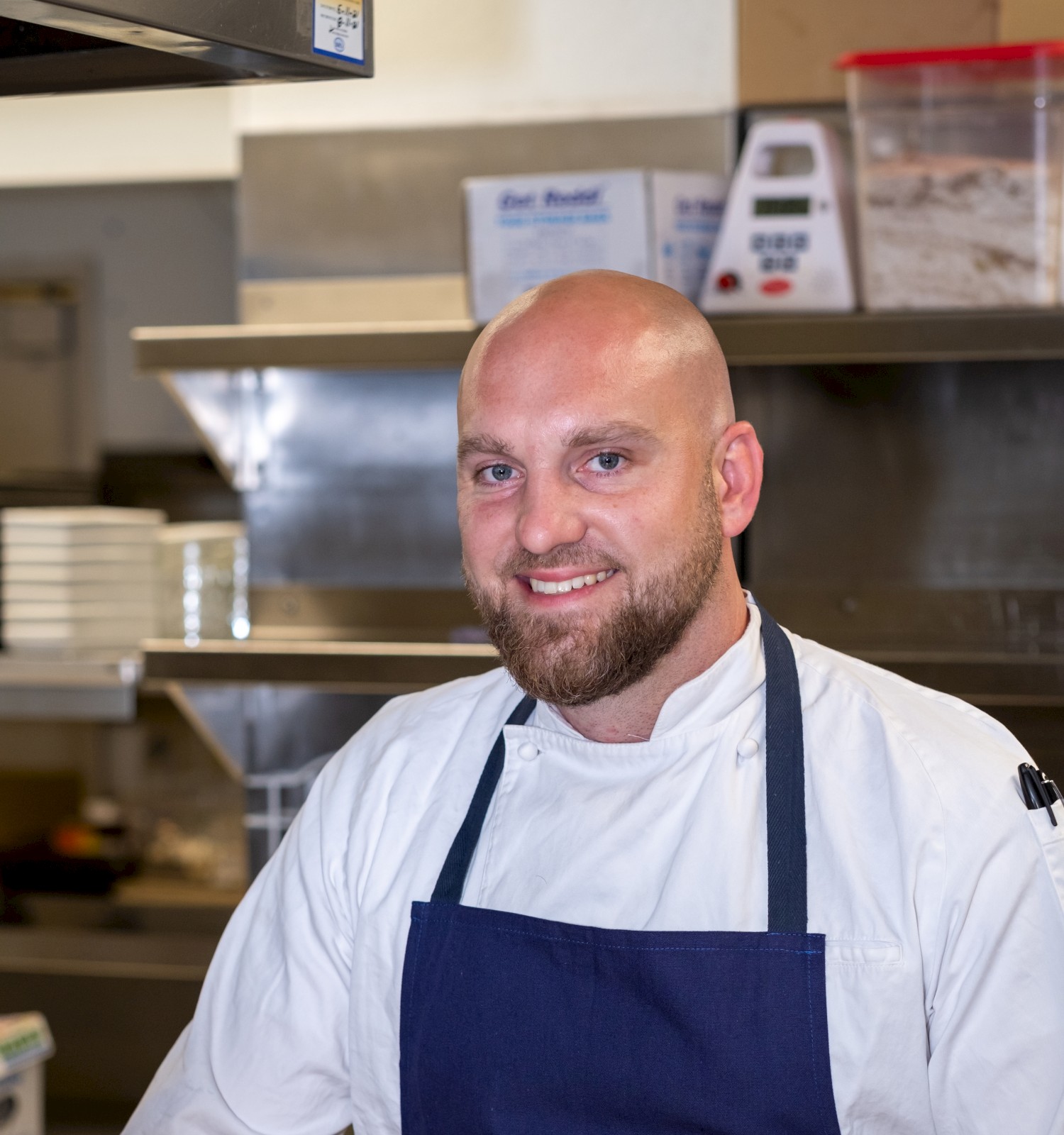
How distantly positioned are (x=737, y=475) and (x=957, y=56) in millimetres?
997

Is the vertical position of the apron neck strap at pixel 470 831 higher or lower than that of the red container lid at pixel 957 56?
lower

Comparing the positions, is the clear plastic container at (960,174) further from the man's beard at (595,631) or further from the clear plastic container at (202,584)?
the clear plastic container at (202,584)

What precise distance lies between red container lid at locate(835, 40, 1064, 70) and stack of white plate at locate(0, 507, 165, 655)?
1.45 m

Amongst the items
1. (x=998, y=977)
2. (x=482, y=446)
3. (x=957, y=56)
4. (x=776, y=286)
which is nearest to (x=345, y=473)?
(x=776, y=286)

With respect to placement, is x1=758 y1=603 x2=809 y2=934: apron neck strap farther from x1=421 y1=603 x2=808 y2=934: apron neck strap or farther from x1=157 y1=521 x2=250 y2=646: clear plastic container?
x1=157 y1=521 x2=250 y2=646: clear plastic container

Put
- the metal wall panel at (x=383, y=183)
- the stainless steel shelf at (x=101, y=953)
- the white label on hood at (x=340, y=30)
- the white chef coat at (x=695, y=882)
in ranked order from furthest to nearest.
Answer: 1. the stainless steel shelf at (x=101, y=953)
2. the metal wall panel at (x=383, y=183)
3. the white chef coat at (x=695, y=882)
4. the white label on hood at (x=340, y=30)

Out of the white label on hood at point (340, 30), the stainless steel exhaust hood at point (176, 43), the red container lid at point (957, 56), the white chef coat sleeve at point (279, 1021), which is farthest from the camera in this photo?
the red container lid at point (957, 56)

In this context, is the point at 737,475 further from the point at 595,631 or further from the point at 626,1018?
the point at 626,1018

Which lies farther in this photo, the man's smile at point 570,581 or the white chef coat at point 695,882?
the man's smile at point 570,581

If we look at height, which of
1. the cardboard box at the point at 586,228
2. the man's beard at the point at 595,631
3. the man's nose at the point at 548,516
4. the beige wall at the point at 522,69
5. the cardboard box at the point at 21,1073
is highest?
the beige wall at the point at 522,69

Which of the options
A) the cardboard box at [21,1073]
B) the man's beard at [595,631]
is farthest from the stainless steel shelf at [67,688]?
the man's beard at [595,631]

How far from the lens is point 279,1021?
128cm

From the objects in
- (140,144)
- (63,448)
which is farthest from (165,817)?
(140,144)

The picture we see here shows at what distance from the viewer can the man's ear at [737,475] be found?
1.26 metres
